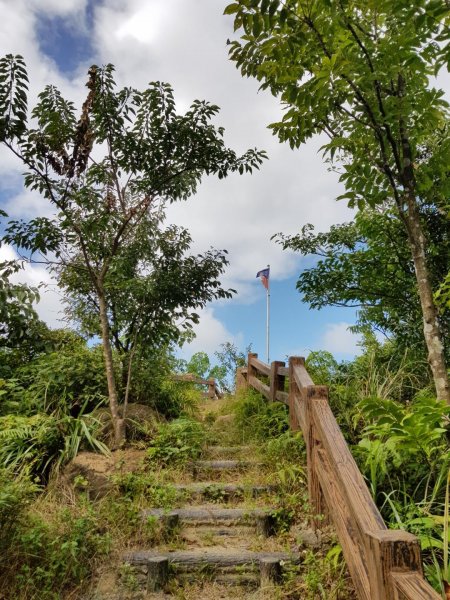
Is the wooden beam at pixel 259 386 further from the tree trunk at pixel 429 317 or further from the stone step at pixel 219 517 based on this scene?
the tree trunk at pixel 429 317

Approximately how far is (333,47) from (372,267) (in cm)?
457

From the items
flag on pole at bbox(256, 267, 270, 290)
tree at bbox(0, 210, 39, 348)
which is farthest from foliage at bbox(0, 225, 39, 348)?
flag on pole at bbox(256, 267, 270, 290)

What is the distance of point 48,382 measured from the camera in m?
5.89

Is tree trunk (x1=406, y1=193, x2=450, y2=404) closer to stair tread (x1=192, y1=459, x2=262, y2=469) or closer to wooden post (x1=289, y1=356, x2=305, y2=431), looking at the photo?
wooden post (x1=289, y1=356, x2=305, y2=431)

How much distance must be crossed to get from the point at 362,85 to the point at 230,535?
3819mm

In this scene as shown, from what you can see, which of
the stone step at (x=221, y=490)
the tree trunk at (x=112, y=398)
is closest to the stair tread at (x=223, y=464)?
the stone step at (x=221, y=490)

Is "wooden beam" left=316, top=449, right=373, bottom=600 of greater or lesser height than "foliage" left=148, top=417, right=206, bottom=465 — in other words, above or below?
below

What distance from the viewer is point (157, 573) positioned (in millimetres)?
3342

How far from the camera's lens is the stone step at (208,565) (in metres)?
3.31

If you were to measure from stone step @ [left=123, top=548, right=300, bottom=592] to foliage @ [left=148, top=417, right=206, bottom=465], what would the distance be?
4.82ft

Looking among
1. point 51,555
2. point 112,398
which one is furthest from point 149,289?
point 51,555

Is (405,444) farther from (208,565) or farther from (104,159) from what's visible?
(104,159)

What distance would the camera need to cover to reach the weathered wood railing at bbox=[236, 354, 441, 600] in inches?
73.5

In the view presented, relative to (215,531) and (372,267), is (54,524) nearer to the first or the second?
(215,531)
